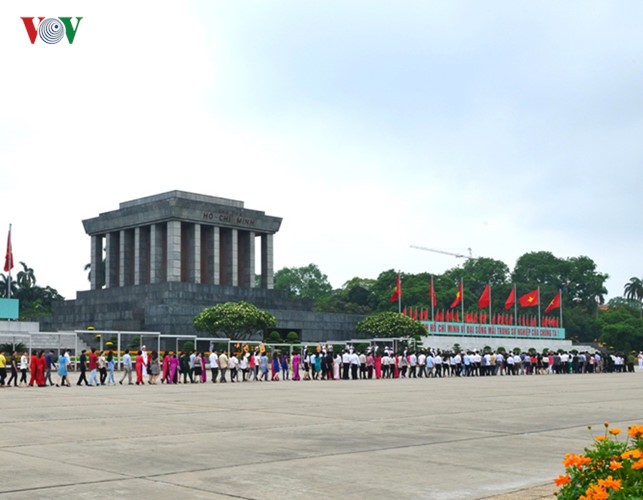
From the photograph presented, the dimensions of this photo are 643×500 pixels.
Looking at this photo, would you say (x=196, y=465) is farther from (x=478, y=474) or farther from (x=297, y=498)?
(x=478, y=474)

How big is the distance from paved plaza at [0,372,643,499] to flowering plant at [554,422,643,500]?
10.4 feet

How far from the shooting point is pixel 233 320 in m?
57.7

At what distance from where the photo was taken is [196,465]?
1093cm

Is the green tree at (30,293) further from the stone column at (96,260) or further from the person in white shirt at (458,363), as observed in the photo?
the person in white shirt at (458,363)

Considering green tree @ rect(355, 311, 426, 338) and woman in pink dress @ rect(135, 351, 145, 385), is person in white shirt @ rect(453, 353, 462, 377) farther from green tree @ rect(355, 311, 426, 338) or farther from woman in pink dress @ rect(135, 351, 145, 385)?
green tree @ rect(355, 311, 426, 338)

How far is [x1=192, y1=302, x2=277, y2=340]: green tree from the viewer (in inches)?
2274

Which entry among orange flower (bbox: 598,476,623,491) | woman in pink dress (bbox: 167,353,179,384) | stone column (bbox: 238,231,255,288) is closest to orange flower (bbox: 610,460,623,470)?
orange flower (bbox: 598,476,623,491)

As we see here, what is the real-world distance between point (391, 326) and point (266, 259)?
20.6 meters

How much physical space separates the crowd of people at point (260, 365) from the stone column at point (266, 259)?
36295 mm

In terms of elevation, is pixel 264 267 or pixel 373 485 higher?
pixel 264 267

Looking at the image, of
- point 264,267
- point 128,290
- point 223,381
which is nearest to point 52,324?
point 128,290

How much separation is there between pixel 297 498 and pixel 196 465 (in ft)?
8.27

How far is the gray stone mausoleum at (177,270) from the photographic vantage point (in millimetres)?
68812

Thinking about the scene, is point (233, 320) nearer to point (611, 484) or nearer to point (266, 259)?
point (266, 259)
